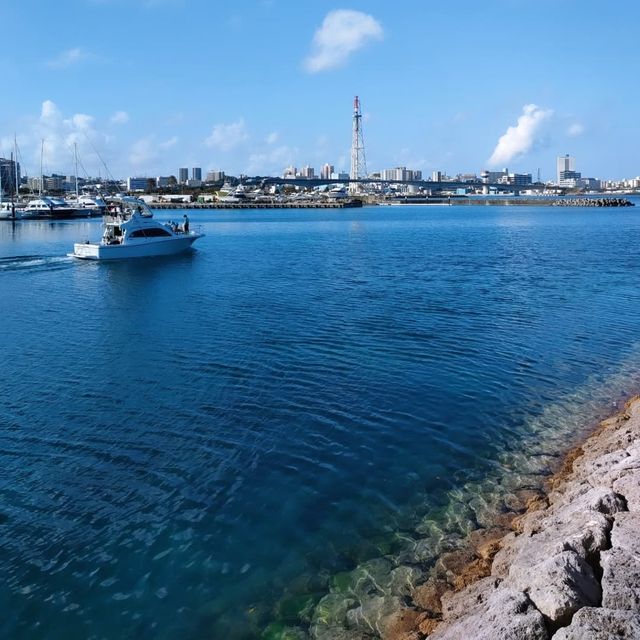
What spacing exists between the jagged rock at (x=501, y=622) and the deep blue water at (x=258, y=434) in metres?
1.88

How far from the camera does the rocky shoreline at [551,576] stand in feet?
18.1

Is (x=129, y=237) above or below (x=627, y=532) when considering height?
above

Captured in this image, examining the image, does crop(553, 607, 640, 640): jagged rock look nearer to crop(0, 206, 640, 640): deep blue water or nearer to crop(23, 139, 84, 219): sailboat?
crop(0, 206, 640, 640): deep blue water

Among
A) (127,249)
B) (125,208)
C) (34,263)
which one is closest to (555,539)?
(127,249)

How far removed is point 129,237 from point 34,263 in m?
6.64

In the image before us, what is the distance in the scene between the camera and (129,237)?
45.2 m

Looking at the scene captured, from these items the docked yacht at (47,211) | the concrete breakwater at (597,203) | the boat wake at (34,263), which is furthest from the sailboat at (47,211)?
the concrete breakwater at (597,203)

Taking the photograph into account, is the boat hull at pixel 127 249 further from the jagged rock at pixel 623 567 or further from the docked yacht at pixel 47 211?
the docked yacht at pixel 47 211

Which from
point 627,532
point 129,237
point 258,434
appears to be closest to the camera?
point 627,532

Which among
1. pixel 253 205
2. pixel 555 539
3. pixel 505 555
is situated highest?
pixel 253 205

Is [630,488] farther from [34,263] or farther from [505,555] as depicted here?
[34,263]

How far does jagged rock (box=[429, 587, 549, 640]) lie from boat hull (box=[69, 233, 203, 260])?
138 feet

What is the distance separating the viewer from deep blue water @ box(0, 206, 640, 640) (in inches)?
309

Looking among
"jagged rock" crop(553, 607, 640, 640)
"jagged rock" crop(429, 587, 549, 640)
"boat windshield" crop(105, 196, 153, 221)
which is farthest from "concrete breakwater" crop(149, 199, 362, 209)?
"jagged rock" crop(553, 607, 640, 640)
